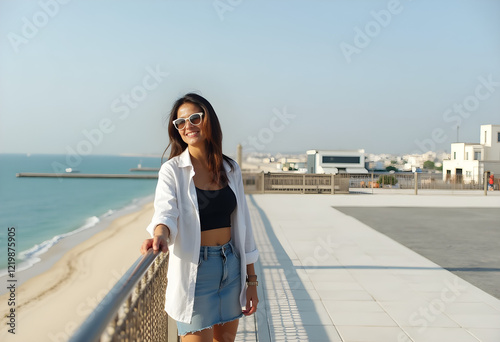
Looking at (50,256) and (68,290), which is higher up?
(68,290)

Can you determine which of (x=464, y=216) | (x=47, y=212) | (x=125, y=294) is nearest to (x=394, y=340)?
(x=125, y=294)

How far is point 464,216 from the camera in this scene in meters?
12.9

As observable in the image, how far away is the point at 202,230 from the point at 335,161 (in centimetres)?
4392

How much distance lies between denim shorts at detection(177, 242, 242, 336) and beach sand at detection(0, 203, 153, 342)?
370cm

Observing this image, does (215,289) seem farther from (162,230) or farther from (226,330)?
(162,230)

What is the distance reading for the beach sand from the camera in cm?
807

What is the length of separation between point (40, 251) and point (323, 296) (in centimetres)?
1586

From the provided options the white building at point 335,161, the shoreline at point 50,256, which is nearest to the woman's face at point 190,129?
the shoreline at point 50,256

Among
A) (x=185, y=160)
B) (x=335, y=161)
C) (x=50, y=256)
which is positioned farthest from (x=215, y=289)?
(x=335, y=161)

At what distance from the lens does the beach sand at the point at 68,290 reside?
8.07 metres

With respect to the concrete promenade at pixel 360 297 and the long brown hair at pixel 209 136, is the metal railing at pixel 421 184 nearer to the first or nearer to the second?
the concrete promenade at pixel 360 297

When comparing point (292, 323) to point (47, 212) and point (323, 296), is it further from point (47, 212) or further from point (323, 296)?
point (47, 212)

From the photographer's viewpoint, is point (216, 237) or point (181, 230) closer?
point (181, 230)

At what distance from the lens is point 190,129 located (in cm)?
220
